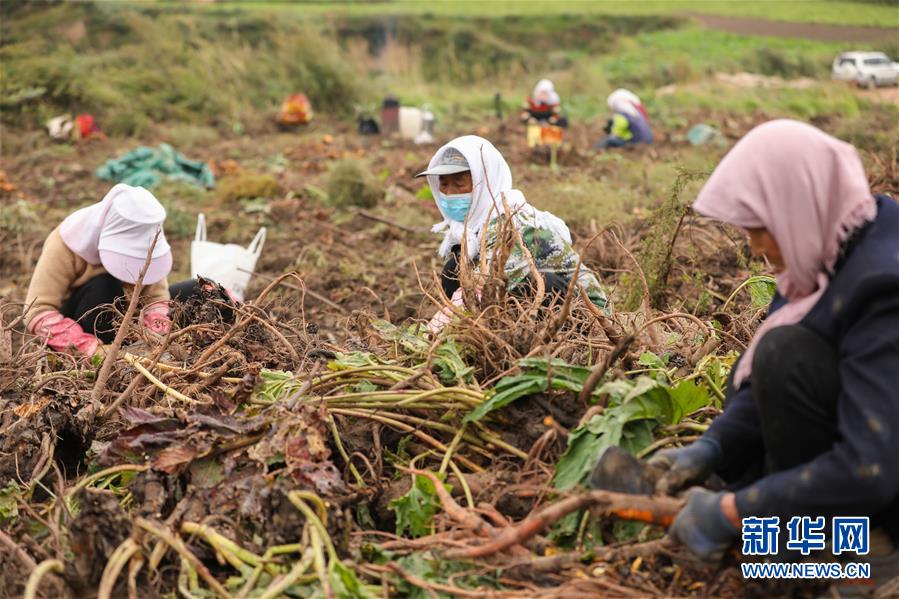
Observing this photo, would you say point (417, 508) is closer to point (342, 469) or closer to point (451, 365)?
point (342, 469)

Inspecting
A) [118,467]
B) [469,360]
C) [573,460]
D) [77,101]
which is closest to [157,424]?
[118,467]

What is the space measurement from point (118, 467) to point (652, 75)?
776 inches

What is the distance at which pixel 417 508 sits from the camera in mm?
2459

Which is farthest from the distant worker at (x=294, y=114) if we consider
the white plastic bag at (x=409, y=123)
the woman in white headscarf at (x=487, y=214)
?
the woman in white headscarf at (x=487, y=214)

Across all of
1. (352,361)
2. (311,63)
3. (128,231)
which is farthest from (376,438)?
(311,63)

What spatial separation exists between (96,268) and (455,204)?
5.46ft

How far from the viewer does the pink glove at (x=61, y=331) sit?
13.4ft

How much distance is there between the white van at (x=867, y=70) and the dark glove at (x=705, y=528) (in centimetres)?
1925

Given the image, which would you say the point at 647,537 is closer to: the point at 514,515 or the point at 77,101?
the point at 514,515

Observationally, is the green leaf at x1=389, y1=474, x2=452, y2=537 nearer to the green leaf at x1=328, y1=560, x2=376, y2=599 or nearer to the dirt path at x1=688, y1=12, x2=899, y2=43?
the green leaf at x1=328, y1=560, x2=376, y2=599

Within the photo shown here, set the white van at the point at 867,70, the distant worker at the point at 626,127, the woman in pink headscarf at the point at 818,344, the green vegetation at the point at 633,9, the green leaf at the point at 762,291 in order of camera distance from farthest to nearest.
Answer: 1. the green vegetation at the point at 633,9
2. the white van at the point at 867,70
3. the distant worker at the point at 626,127
4. the green leaf at the point at 762,291
5. the woman in pink headscarf at the point at 818,344

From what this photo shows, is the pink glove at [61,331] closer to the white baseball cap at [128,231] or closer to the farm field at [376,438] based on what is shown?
the farm field at [376,438]

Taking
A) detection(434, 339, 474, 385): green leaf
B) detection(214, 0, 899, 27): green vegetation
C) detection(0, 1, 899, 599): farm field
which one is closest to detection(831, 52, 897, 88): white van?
detection(214, 0, 899, 27): green vegetation

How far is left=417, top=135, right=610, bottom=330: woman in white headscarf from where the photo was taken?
3756 millimetres
